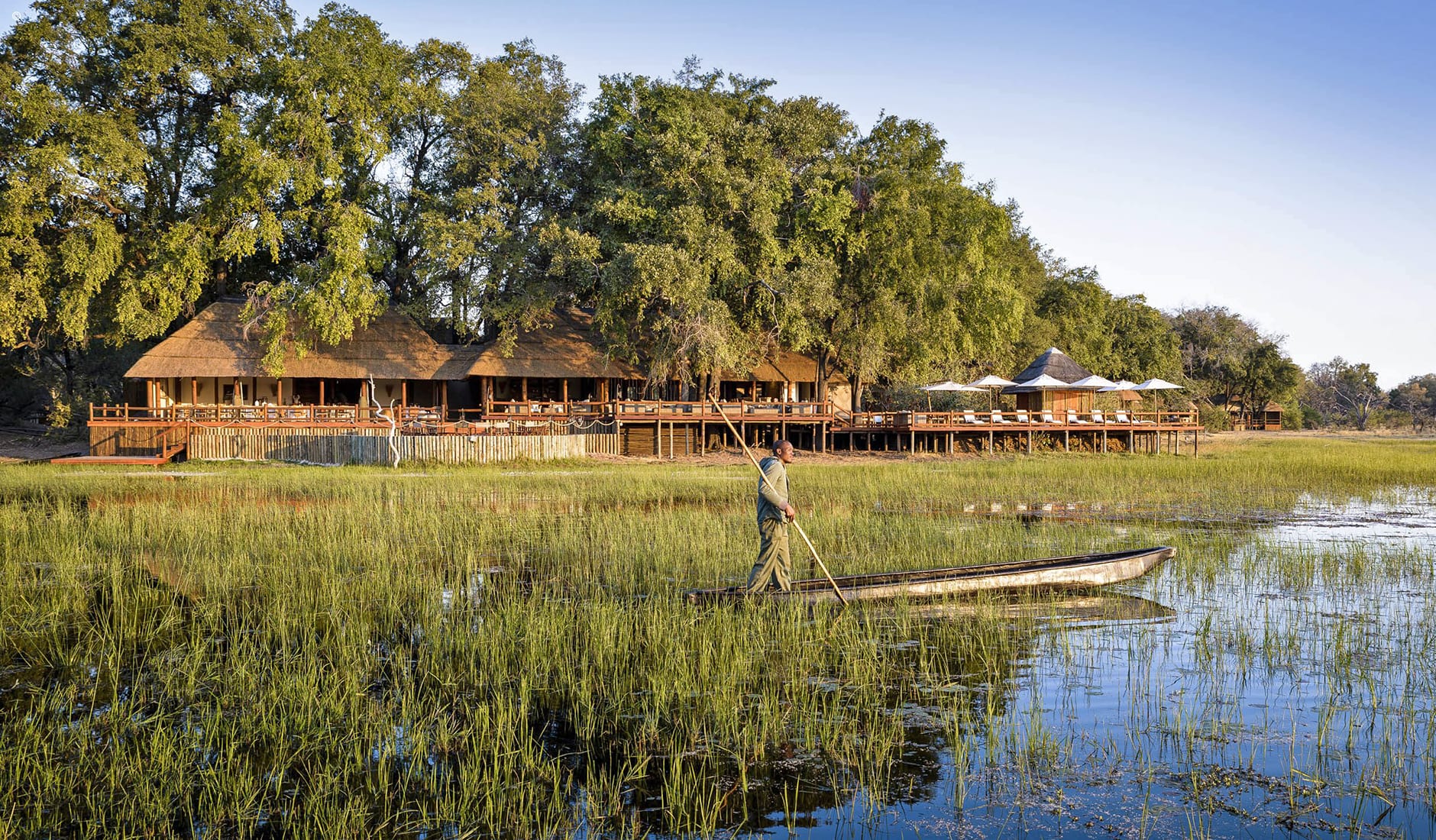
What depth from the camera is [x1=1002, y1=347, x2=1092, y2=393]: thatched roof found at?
38219mm

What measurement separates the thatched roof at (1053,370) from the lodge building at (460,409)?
107mm

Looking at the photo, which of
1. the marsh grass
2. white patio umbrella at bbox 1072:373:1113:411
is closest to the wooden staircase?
the marsh grass

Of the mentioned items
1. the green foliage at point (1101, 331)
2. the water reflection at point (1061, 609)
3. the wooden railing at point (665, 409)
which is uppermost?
the green foliage at point (1101, 331)

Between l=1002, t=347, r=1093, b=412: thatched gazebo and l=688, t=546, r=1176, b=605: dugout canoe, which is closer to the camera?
l=688, t=546, r=1176, b=605: dugout canoe

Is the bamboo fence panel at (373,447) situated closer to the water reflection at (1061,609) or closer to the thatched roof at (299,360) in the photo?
the thatched roof at (299,360)

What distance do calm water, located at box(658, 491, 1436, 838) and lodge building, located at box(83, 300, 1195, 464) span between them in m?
20.7

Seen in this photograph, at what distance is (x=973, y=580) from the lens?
10.3m

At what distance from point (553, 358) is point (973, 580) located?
2705 cm

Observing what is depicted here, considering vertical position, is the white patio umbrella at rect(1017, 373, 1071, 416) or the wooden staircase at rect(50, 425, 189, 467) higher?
the white patio umbrella at rect(1017, 373, 1071, 416)

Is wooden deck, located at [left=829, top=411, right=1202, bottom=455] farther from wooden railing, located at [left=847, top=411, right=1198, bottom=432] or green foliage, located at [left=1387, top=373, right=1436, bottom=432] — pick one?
green foliage, located at [left=1387, top=373, right=1436, bottom=432]

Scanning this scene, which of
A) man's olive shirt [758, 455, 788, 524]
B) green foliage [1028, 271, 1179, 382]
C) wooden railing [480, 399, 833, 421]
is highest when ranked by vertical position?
green foliage [1028, 271, 1179, 382]

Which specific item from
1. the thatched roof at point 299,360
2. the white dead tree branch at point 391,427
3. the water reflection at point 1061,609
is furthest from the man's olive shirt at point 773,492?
the thatched roof at point 299,360

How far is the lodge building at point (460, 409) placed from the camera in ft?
97.9

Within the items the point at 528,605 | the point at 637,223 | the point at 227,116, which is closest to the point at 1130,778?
the point at 528,605
